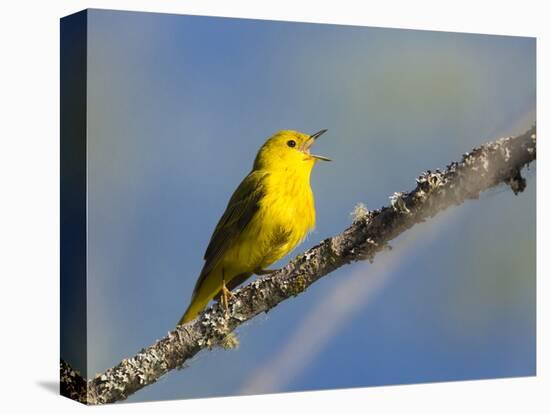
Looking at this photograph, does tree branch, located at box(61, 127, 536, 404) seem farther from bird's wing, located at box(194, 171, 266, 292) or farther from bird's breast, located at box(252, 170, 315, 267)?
bird's wing, located at box(194, 171, 266, 292)

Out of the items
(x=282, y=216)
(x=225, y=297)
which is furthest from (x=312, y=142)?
(x=225, y=297)

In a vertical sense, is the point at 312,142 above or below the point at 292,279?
above

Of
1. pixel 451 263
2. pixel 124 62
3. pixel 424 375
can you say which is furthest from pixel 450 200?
pixel 124 62

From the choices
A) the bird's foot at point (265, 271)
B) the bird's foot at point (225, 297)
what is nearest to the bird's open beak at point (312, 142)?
the bird's foot at point (265, 271)

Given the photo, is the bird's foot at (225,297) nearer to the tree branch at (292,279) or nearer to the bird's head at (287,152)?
the tree branch at (292,279)

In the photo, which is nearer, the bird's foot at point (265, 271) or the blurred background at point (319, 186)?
the blurred background at point (319, 186)

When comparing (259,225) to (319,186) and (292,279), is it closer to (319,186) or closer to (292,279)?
Result: (292,279)

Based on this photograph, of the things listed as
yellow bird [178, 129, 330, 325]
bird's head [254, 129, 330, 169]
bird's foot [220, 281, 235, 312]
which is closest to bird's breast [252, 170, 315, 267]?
yellow bird [178, 129, 330, 325]
